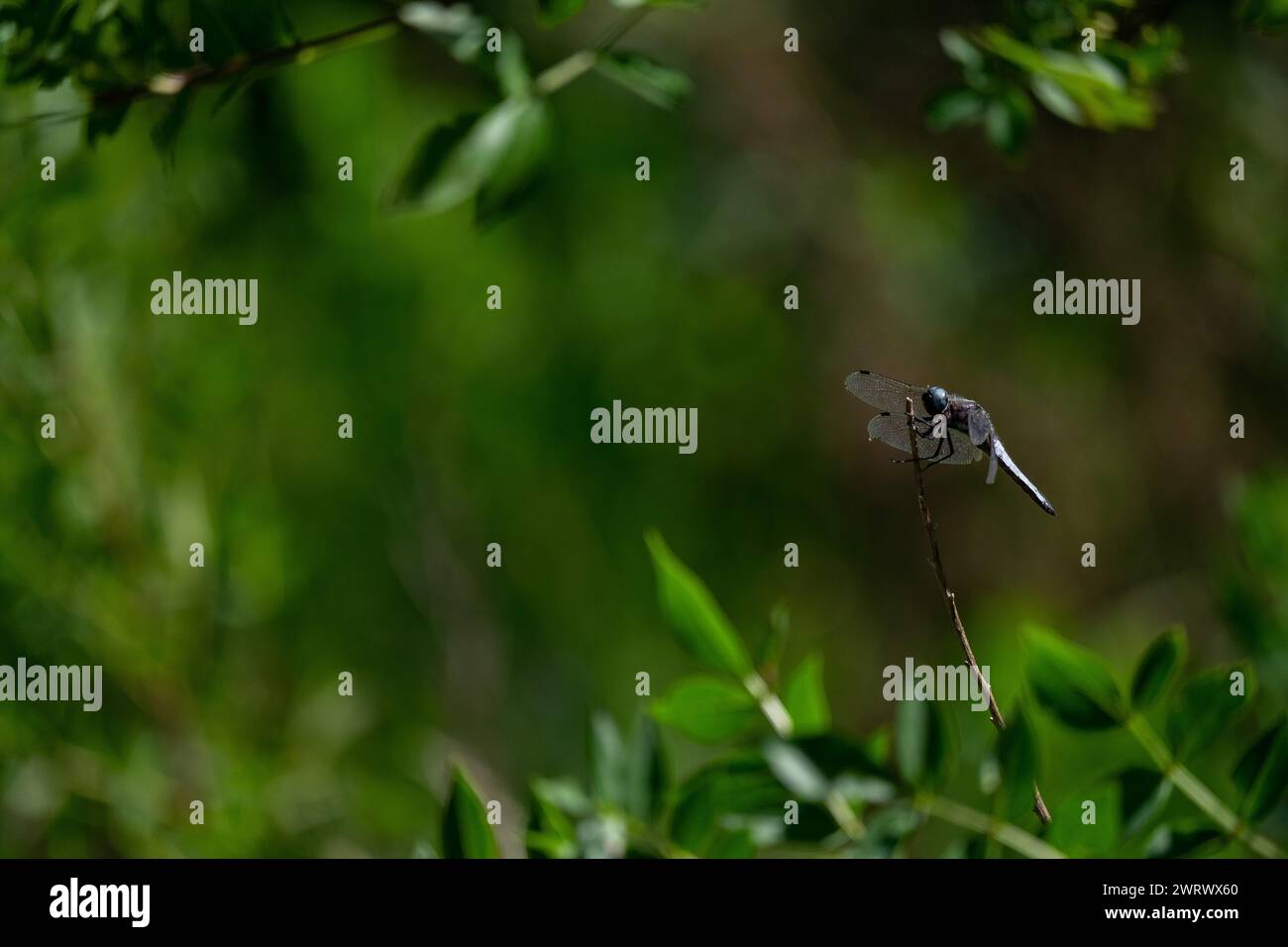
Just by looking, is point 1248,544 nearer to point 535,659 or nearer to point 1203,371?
point 1203,371

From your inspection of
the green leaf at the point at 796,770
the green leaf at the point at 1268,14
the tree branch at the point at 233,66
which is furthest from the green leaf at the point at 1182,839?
the tree branch at the point at 233,66

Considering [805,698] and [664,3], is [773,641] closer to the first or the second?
[805,698]

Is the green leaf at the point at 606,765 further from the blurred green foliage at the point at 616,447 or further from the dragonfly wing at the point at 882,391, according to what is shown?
the dragonfly wing at the point at 882,391

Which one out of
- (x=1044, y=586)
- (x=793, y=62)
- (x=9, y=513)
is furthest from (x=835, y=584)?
(x=9, y=513)

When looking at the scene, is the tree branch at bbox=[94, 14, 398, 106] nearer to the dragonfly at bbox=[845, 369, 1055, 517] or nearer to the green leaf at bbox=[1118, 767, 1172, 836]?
the dragonfly at bbox=[845, 369, 1055, 517]

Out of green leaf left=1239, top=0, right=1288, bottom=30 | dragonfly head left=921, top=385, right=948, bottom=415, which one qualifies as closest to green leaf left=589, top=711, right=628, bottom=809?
dragonfly head left=921, top=385, right=948, bottom=415

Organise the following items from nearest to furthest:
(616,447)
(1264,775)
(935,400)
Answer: (1264,775) → (935,400) → (616,447)

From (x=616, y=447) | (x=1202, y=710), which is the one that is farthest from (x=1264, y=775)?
(x=616, y=447)
